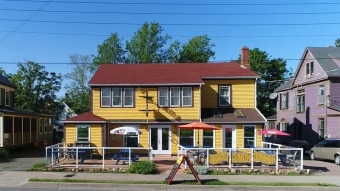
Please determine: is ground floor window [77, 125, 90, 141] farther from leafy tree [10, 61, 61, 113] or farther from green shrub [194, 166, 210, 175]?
leafy tree [10, 61, 61, 113]

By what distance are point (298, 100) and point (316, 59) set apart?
5.79 metres

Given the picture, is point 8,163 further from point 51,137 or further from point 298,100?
point 298,100

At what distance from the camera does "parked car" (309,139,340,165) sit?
2405 centimetres

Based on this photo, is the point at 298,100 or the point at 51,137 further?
the point at 51,137

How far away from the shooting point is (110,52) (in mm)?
52531

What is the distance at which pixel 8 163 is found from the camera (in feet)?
69.4

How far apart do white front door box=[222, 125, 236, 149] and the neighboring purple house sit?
399 inches

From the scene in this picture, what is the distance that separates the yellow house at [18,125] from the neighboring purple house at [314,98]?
1001 inches

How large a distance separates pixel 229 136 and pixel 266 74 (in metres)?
36.1

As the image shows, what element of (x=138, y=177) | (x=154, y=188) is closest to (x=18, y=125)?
(x=138, y=177)

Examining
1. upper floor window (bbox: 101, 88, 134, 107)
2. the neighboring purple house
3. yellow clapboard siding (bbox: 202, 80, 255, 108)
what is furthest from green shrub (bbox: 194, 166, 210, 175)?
the neighboring purple house

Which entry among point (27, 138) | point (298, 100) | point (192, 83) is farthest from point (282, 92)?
point (27, 138)

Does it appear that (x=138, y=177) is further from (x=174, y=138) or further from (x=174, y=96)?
(x=174, y=96)

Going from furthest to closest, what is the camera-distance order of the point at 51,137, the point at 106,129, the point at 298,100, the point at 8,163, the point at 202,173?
1. the point at 51,137
2. the point at 298,100
3. the point at 106,129
4. the point at 8,163
5. the point at 202,173
